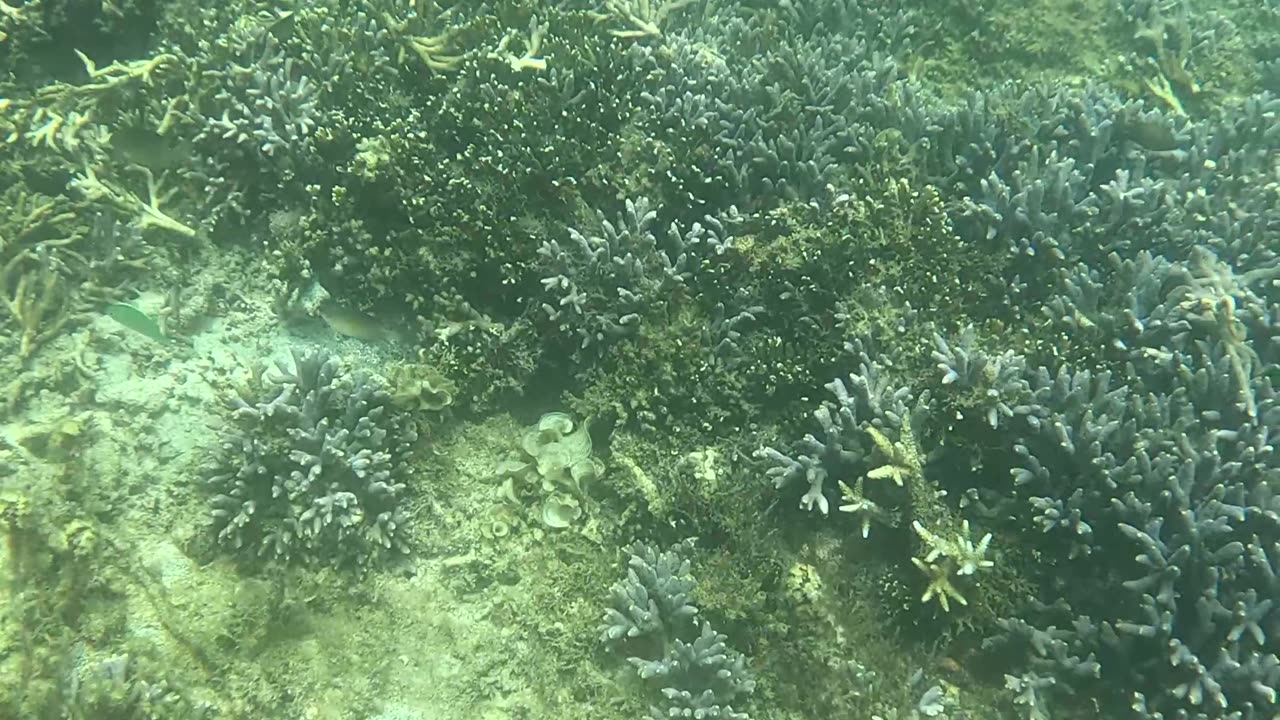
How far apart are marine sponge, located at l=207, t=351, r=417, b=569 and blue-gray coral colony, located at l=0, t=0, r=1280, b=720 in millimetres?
20

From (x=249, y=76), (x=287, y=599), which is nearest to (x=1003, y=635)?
(x=287, y=599)

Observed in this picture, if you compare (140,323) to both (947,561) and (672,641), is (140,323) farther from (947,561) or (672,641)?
(947,561)

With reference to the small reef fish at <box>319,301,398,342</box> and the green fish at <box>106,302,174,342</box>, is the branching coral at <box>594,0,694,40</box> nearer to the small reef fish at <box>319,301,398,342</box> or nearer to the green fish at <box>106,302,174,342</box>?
the small reef fish at <box>319,301,398,342</box>

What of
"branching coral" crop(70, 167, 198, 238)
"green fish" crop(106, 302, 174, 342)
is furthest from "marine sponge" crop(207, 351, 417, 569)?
"branching coral" crop(70, 167, 198, 238)

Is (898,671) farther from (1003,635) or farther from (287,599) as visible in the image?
(287,599)

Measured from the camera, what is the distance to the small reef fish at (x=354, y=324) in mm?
4930

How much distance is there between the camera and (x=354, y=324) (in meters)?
4.95

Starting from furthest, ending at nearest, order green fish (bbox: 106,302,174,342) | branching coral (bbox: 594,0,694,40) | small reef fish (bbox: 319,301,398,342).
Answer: branching coral (bbox: 594,0,694,40)
small reef fish (bbox: 319,301,398,342)
green fish (bbox: 106,302,174,342)

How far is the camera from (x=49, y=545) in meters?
3.57

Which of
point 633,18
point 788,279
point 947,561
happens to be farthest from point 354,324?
point 947,561

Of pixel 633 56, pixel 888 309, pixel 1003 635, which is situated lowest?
pixel 1003 635

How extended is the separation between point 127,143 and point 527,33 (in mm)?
2967

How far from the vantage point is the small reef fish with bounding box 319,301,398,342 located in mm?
4930

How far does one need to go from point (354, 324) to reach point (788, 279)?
2.81 m
